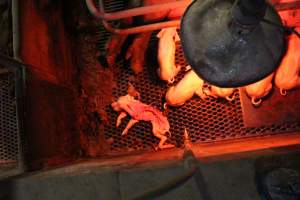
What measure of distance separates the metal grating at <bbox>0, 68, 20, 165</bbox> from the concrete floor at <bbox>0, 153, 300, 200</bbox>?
1011 millimetres

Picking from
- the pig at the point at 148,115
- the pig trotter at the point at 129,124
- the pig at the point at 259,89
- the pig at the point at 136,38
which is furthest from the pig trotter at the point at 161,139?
the pig at the point at 259,89

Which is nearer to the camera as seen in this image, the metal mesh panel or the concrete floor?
the concrete floor

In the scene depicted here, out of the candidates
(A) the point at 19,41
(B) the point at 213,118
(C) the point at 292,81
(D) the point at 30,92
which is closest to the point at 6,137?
(D) the point at 30,92

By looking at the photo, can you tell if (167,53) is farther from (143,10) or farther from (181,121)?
(143,10)

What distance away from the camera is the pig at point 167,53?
3514 millimetres

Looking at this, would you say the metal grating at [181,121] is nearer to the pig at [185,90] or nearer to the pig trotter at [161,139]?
the pig trotter at [161,139]

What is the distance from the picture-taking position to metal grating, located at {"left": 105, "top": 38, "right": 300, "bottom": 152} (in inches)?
145

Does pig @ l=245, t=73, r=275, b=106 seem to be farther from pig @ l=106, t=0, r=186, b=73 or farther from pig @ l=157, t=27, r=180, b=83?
pig @ l=106, t=0, r=186, b=73

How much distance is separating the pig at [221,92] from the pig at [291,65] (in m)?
0.50

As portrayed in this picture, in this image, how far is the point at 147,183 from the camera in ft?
7.22

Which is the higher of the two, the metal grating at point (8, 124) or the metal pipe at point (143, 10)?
the metal pipe at point (143, 10)

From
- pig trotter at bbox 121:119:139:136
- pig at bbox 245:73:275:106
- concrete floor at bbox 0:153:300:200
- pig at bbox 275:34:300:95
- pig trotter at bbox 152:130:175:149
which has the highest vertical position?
pig at bbox 275:34:300:95

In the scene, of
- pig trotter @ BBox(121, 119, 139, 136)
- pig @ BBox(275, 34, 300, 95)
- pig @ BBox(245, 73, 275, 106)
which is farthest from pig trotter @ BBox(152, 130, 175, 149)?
A: pig @ BBox(275, 34, 300, 95)

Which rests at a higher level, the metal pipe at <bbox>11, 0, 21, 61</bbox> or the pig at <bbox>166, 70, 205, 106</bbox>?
the metal pipe at <bbox>11, 0, 21, 61</bbox>
